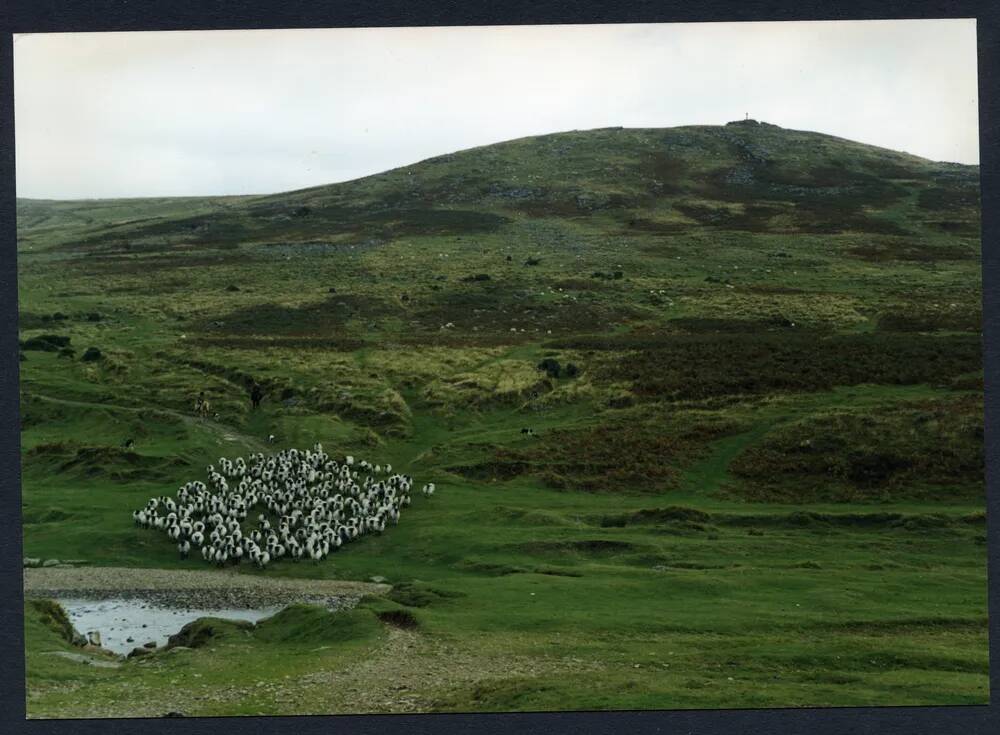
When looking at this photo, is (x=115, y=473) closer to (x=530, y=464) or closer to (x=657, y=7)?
(x=530, y=464)

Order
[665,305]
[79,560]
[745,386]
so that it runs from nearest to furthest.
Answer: [79,560]
[745,386]
[665,305]

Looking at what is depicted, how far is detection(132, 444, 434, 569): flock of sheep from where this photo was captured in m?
37.6

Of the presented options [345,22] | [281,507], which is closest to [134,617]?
[281,507]

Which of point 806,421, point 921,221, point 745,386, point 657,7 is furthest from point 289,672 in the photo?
point 921,221

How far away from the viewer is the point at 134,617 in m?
32.4

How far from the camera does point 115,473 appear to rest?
45.2m

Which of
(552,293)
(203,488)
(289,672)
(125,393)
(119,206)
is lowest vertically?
(289,672)

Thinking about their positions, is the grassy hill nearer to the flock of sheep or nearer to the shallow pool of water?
the flock of sheep

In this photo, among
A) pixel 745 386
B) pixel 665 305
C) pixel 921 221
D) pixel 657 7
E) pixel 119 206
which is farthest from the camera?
pixel 119 206

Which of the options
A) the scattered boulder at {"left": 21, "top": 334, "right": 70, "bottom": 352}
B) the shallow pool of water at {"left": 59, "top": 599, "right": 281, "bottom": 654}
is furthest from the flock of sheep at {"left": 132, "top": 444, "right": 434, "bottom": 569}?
the scattered boulder at {"left": 21, "top": 334, "right": 70, "bottom": 352}

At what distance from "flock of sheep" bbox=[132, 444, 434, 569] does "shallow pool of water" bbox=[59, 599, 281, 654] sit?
4.17 m

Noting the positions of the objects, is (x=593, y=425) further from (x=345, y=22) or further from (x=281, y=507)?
(x=345, y=22)

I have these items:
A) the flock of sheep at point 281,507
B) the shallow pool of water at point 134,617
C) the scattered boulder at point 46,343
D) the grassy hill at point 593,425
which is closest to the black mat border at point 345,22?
the grassy hill at point 593,425

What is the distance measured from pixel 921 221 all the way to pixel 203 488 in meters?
84.2
